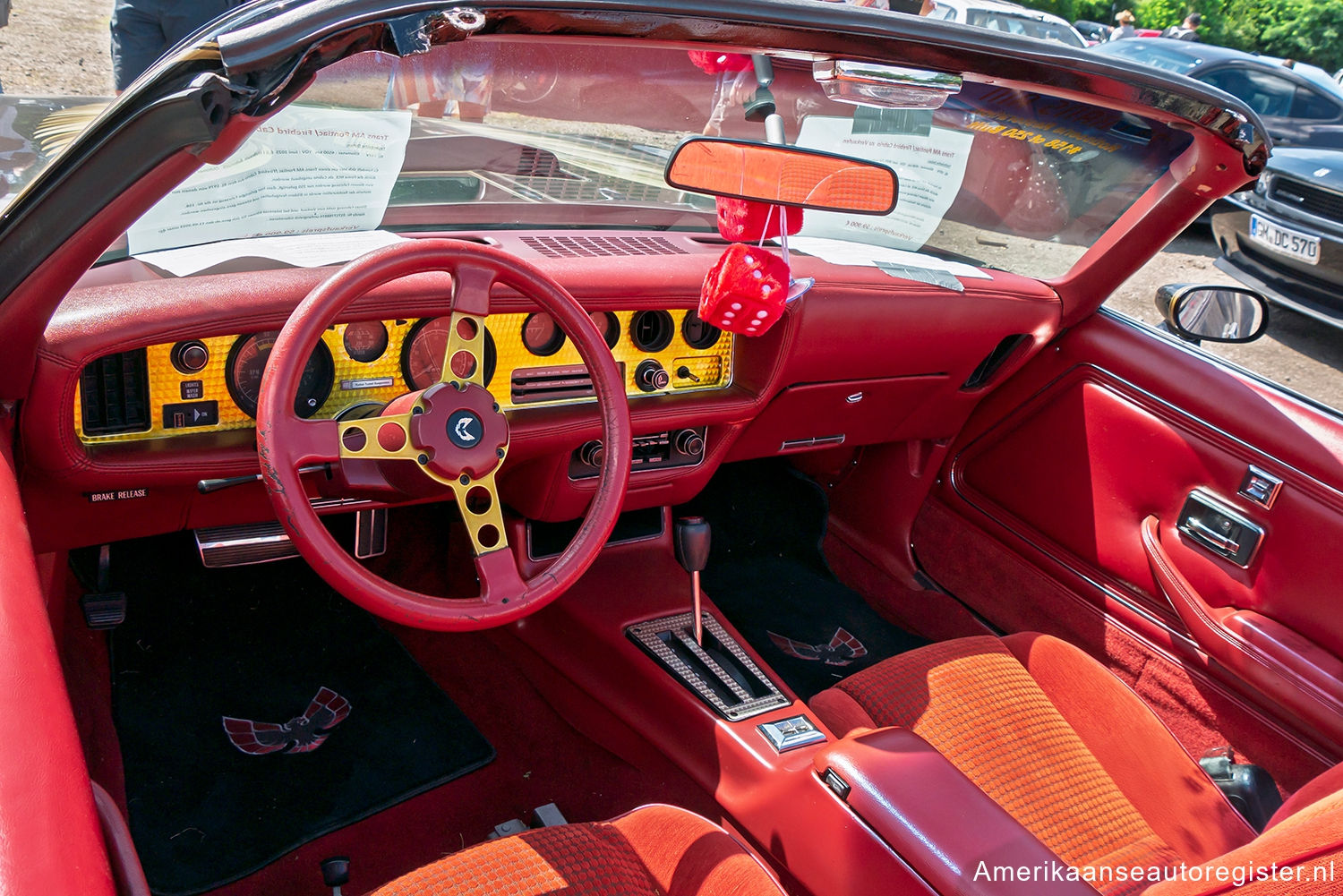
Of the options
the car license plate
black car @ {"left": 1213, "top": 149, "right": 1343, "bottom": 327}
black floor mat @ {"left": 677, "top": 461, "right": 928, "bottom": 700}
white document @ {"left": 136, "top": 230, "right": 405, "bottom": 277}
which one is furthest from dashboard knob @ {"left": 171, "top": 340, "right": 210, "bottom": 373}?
the car license plate

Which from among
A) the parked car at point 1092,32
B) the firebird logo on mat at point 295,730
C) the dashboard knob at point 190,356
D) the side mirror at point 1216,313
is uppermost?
the parked car at point 1092,32

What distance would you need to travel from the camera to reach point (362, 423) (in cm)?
157

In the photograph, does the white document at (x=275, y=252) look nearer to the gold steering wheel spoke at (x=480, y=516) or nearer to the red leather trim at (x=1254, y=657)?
the gold steering wheel spoke at (x=480, y=516)

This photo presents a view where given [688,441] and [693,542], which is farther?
[688,441]

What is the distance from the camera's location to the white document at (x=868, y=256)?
→ 2.45 meters

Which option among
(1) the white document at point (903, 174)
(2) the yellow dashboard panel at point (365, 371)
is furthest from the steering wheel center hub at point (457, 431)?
(1) the white document at point (903, 174)

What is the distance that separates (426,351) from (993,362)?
160cm

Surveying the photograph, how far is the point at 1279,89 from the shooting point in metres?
7.89

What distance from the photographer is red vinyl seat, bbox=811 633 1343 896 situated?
1717 millimetres

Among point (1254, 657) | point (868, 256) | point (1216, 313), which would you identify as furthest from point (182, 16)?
point (1254, 657)

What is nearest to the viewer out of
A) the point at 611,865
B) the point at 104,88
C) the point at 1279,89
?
the point at 611,865

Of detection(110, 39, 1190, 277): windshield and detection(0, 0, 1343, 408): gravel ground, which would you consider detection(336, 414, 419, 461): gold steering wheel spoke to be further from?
detection(0, 0, 1343, 408): gravel ground

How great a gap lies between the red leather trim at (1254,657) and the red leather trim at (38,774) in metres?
2.17

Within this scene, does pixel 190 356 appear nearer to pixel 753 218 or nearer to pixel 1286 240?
pixel 753 218
